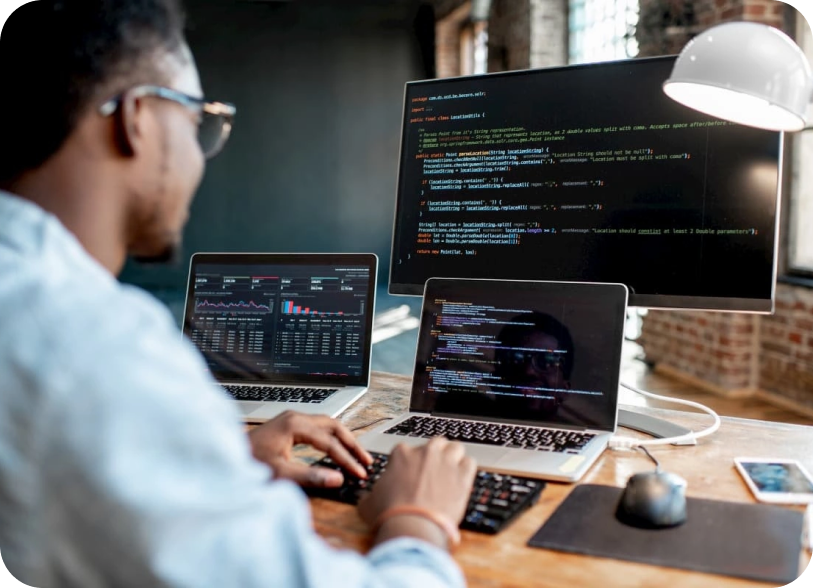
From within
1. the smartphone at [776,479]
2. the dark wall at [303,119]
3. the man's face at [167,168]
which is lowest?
the smartphone at [776,479]

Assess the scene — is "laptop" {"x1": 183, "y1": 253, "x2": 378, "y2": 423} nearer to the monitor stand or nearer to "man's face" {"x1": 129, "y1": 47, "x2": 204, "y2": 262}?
the monitor stand

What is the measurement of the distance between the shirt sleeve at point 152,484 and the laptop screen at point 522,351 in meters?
0.73

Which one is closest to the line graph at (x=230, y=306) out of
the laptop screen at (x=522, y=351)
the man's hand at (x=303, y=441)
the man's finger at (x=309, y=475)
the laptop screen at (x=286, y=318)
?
the laptop screen at (x=286, y=318)

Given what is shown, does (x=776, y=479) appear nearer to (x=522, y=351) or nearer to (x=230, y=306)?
(x=522, y=351)

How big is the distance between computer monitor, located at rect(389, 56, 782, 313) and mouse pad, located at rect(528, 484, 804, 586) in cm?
43

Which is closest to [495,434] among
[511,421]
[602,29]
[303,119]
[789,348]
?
[511,421]

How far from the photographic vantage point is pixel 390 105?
8.55 metres

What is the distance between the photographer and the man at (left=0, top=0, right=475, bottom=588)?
0.48 metres

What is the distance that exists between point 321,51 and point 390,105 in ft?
3.06

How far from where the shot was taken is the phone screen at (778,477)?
95 centimetres

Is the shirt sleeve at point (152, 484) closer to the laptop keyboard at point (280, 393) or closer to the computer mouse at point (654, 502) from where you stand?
the computer mouse at point (654, 502)

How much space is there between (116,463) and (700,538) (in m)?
0.62

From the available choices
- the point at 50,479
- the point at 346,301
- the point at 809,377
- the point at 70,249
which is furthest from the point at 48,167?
the point at 809,377

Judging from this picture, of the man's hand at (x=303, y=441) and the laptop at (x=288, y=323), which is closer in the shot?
the man's hand at (x=303, y=441)
